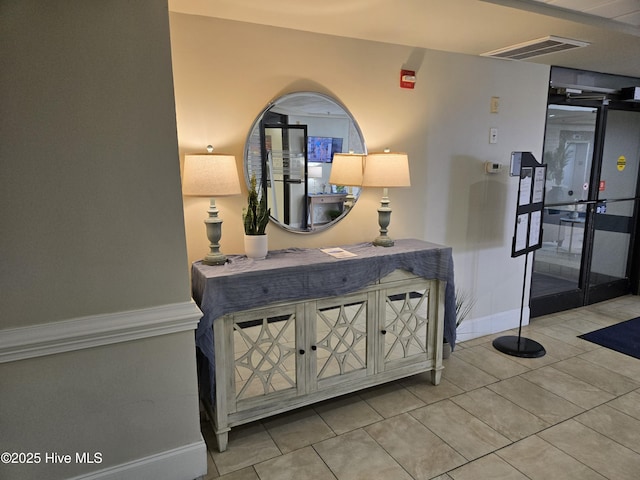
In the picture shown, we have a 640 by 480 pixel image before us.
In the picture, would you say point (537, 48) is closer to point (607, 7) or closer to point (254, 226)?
point (607, 7)

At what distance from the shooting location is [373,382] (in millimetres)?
2596

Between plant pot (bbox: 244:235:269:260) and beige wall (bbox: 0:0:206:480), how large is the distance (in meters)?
0.49

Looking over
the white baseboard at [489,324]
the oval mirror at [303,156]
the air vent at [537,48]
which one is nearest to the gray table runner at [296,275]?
the oval mirror at [303,156]

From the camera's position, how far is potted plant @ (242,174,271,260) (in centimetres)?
231

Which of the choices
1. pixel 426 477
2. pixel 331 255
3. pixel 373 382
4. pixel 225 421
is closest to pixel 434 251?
pixel 331 255

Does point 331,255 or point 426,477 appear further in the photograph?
point 331,255

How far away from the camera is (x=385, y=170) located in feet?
8.55

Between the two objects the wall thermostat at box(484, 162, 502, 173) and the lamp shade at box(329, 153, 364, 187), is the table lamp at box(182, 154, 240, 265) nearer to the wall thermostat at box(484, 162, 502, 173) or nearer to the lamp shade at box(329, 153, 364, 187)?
the lamp shade at box(329, 153, 364, 187)

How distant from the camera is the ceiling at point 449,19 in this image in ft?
6.94

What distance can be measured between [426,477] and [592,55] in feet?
10.5

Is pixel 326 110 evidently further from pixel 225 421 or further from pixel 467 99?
pixel 225 421

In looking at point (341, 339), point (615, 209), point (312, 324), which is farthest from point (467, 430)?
point (615, 209)

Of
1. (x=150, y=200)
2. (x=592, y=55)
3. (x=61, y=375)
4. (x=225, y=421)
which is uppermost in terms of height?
(x=592, y=55)

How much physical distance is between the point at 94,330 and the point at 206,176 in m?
0.86
